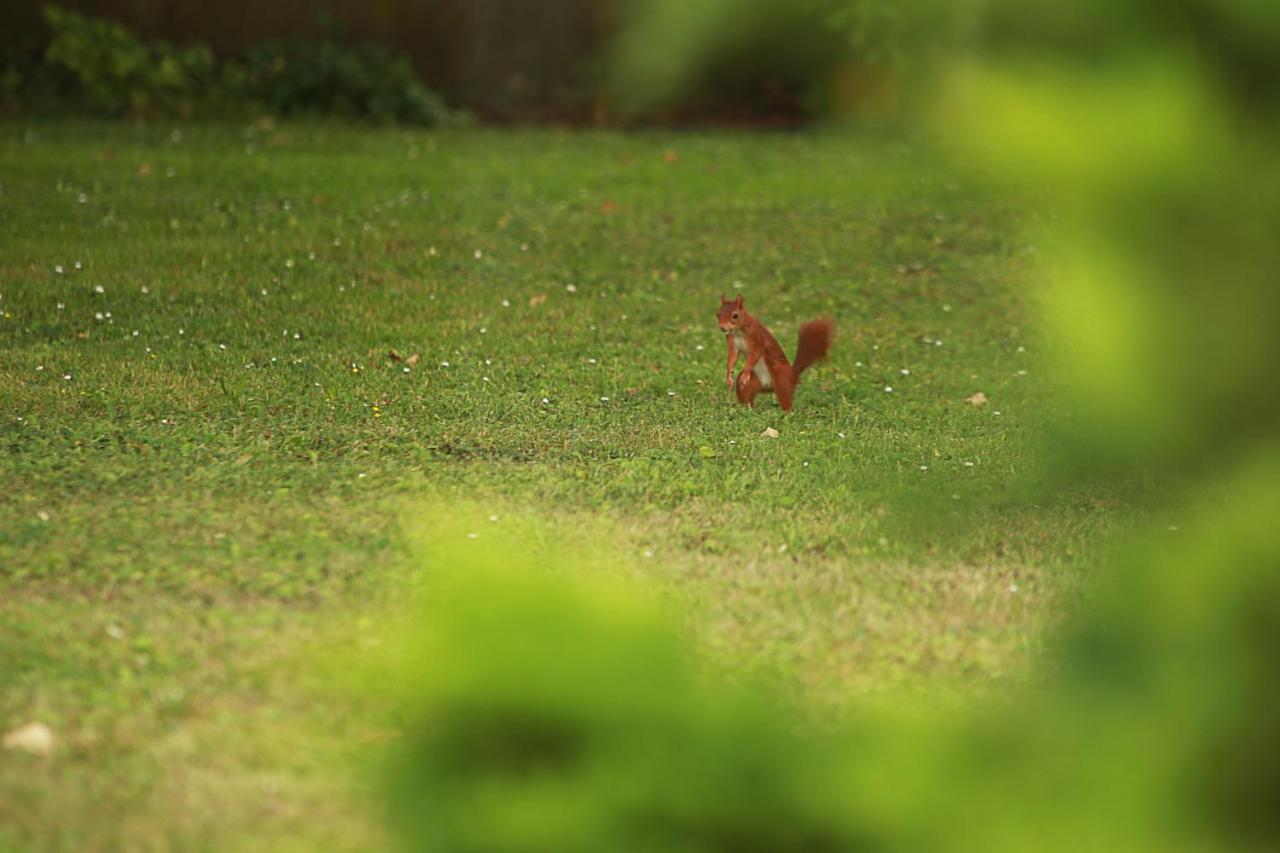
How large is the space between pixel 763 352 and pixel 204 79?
7.92 metres

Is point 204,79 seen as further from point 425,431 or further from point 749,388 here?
point 749,388

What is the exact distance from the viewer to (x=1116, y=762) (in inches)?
30.6

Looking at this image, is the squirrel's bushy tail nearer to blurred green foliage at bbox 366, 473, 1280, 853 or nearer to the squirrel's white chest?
the squirrel's white chest

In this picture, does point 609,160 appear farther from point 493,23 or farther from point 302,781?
point 302,781

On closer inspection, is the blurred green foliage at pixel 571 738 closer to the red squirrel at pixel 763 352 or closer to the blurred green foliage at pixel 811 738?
the blurred green foliage at pixel 811 738

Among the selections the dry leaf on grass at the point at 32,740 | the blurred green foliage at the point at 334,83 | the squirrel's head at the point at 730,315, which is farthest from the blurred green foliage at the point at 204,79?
the dry leaf on grass at the point at 32,740

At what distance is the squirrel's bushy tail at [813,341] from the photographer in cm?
541

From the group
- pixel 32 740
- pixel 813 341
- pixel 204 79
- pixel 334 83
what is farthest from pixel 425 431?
pixel 204 79

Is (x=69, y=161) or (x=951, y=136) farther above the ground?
(x=951, y=136)

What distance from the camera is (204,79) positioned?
39.1 ft

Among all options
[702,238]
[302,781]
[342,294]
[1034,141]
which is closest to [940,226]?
[702,238]

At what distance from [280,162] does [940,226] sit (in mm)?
4684

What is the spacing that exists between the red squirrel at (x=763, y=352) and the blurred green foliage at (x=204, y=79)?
6.94 meters

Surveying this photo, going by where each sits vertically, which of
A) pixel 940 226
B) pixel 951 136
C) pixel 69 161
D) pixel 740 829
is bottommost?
pixel 69 161
